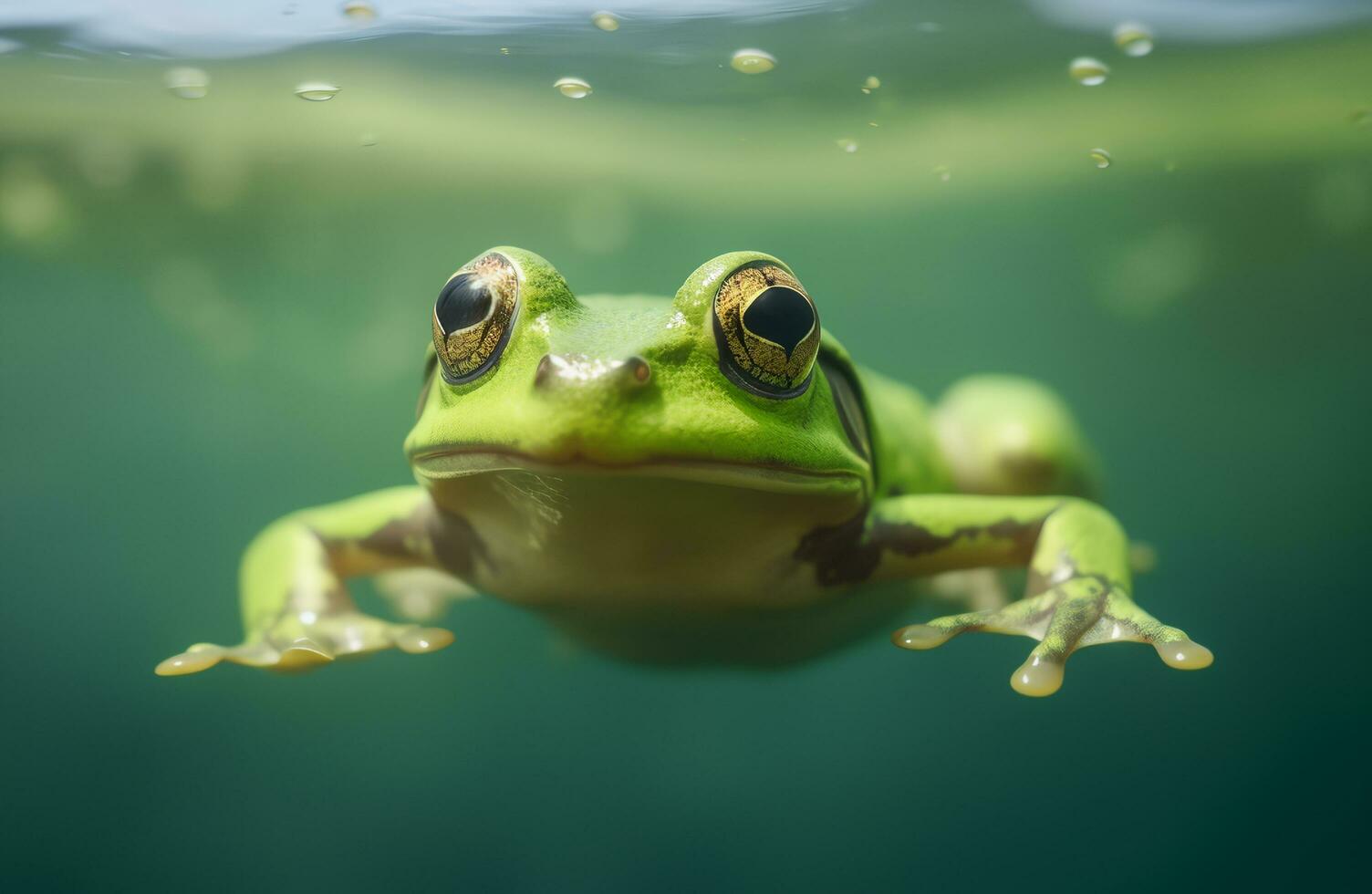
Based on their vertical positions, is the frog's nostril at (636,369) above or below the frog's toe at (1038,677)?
above

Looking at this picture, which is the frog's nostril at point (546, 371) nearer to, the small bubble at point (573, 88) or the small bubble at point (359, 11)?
the small bubble at point (359, 11)

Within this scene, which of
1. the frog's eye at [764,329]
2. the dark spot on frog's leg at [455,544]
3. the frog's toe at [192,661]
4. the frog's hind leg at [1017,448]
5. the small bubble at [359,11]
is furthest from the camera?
the frog's hind leg at [1017,448]

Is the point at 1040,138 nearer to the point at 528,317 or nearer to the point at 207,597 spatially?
the point at 528,317

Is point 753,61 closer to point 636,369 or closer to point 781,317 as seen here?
point 781,317

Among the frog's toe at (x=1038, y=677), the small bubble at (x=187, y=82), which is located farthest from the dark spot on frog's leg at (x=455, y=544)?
the small bubble at (x=187, y=82)

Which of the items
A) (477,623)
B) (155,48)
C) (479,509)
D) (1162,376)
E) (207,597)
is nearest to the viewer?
(479,509)

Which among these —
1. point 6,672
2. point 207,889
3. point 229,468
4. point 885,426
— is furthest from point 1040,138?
point 6,672
